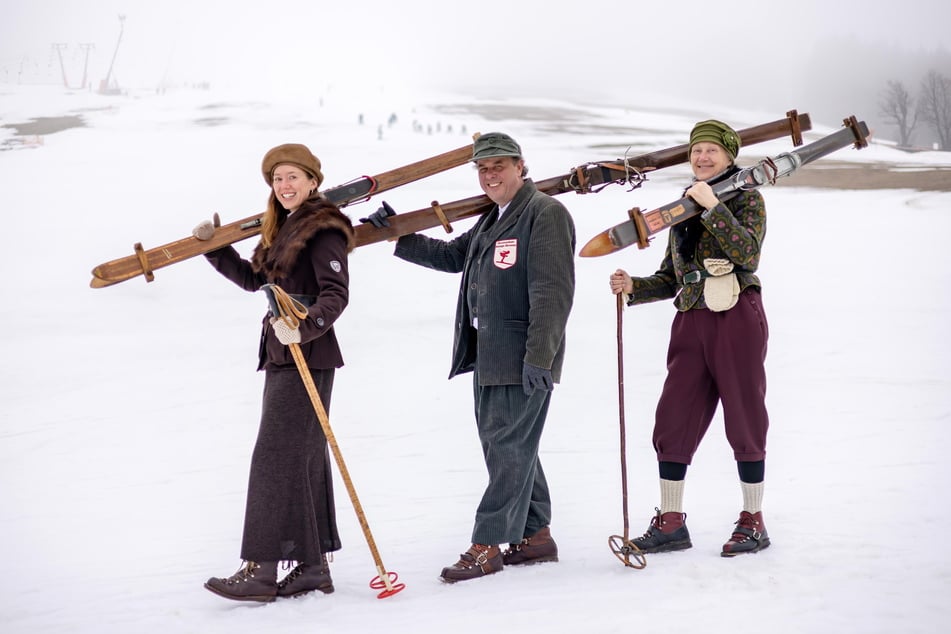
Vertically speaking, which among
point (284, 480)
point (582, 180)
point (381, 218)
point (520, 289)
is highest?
point (582, 180)

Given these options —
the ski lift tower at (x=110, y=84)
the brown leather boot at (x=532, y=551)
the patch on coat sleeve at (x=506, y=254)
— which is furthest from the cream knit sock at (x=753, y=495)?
the ski lift tower at (x=110, y=84)

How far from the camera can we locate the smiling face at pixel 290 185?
2.53m

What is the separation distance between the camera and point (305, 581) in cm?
246

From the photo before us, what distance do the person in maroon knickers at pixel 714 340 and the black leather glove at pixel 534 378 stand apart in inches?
14.1

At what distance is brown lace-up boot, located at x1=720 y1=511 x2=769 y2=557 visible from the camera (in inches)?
103

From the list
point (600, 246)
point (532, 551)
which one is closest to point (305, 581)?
point (532, 551)

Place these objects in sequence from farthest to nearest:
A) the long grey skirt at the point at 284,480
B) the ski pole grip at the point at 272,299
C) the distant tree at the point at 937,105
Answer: the distant tree at the point at 937,105
the long grey skirt at the point at 284,480
the ski pole grip at the point at 272,299

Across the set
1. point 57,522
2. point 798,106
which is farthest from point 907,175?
point 57,522

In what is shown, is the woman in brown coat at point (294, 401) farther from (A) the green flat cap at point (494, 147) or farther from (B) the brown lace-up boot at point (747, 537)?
(B) the brown lace-up boot at point (747, 537)

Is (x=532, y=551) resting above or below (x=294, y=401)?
below

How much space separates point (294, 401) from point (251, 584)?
0.49 metres

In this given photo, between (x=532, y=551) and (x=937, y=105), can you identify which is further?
(x=937, y=105)

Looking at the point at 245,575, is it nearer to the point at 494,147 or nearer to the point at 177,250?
the point at 177,250

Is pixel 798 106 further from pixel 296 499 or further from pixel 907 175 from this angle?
pixel 296 499
